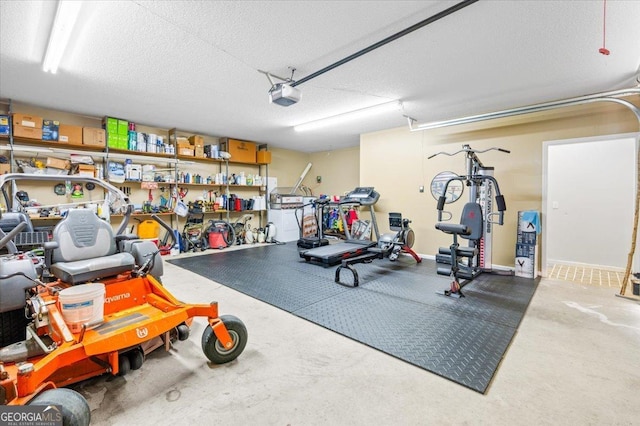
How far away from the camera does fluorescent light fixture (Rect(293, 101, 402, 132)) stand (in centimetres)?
486

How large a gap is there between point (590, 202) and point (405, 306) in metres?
4.57

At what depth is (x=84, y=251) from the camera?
237cm

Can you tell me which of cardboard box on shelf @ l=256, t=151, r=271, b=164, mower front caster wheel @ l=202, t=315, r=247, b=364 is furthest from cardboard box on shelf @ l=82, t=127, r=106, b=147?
mower front caster wheel @ l=202, t=315, r=247, b=364

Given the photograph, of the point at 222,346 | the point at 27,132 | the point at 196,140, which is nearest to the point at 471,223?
the point at 222,346

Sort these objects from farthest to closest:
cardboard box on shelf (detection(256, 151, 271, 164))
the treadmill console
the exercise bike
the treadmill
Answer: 1. cardboard box on shelf (detection(256, 151, 271, 164))
2. the treadmill console
3. the exercise bike
4. the treadmill

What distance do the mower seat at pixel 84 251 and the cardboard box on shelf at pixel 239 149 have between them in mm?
5282

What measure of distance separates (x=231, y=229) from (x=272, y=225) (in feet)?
3.82

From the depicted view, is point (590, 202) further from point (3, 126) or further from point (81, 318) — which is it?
point (3, 126)

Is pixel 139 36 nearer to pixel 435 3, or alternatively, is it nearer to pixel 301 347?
pixel 435 3

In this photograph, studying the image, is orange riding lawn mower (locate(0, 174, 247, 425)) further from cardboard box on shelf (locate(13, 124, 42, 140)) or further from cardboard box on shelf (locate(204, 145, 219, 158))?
cardboard box on shelf (locate(204, 145, 219, 158))

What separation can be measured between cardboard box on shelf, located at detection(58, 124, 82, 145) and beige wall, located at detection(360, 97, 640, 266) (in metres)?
5.77

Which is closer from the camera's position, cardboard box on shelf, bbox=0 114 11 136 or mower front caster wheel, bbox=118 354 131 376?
mower front caster wheel, bbox=118 354 131 376

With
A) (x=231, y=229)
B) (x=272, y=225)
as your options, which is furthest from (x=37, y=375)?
(x=272, y=225)

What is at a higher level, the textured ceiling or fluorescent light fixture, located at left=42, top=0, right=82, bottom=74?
the textured ceiling
